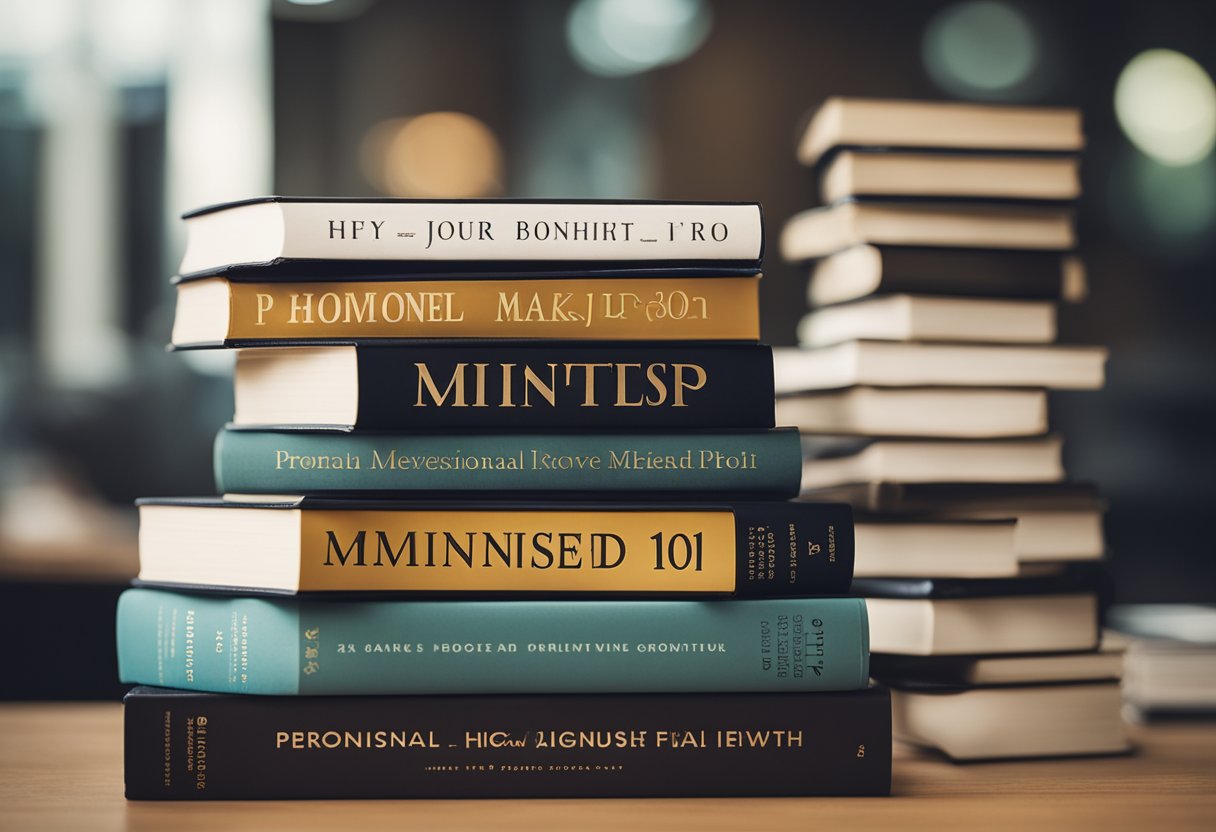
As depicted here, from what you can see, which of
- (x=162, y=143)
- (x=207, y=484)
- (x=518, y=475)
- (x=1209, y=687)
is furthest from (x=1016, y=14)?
(x=162, y=143)

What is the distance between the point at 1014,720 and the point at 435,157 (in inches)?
123

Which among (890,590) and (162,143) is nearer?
(890,590)

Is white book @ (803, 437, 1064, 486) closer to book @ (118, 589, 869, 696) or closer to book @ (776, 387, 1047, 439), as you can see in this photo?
book @ (776, 387, 1047, 439)

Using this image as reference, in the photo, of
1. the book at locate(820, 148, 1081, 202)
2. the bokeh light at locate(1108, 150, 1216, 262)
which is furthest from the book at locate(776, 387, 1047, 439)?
the bokeh light at locate(1108, 150, 1216, 262)

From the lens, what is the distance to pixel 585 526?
598 mm

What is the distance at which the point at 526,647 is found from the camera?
585mm

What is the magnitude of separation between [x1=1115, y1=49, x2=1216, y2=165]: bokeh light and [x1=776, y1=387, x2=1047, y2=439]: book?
92 cm

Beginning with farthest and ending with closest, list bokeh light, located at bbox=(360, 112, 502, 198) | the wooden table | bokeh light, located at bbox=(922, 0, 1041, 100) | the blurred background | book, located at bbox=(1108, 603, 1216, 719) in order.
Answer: bokeh light, located at bbox=(360, 112, 502, 198) < bokeh light, located at bbox=(922, 0, 1041, 100) < the blurred background < book, located at bbox=(1108, 603, 1216, 719) < the wooden table

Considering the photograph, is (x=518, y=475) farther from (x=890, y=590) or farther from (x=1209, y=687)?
(x=1209, y=687)

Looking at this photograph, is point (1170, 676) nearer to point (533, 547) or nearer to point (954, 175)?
point (954, 175)

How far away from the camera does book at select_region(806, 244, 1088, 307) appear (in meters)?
0.74

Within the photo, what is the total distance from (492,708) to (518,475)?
0.11 m

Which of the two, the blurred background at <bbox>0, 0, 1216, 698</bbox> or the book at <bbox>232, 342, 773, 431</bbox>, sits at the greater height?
the blurred background at <bbox>0, 0, 1216, 698</bbox>

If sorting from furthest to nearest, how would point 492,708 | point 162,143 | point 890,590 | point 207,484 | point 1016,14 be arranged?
point 162,143 < point 207,484 < point 1016,14 < point 890,590 < point 492,708
